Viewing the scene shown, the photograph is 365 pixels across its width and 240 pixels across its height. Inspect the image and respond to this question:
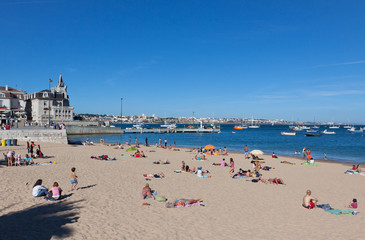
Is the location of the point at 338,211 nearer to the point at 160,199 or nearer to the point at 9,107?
the point at 160,199

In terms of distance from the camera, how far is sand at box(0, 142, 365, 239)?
7.64m

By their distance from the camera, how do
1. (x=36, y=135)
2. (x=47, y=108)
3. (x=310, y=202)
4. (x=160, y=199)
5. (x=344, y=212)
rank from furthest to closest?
(x=47, y=108) → (x=36, y=135) → (x=310, y=202) → (x=160, y=199) → (x=344, y=212)

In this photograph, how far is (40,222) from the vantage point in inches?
307

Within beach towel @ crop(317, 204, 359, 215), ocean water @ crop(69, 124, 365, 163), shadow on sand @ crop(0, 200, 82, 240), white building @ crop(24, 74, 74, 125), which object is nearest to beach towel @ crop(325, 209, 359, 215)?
beach towel @ crop(317, 204, 359, 215)

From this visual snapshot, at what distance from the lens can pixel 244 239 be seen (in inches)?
295

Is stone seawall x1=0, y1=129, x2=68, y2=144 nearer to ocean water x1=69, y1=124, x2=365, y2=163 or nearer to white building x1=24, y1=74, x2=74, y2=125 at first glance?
ocean water x1=69, y1=124, x2=365, y2=163

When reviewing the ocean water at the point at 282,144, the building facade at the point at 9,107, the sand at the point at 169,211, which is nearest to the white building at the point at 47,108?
the building facade at the point at 9,107

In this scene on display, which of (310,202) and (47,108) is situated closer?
(310,202)

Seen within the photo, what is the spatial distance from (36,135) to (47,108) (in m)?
44.2

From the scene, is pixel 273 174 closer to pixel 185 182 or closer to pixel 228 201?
pixel 185 182

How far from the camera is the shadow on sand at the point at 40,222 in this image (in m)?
6.95

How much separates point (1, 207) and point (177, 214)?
5.95 metres

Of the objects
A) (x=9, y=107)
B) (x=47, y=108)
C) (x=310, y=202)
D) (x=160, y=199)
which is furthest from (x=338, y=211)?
(x=47, y=108)

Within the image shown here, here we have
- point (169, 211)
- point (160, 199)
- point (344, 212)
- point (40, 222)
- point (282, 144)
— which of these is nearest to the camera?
point (40, 222)
